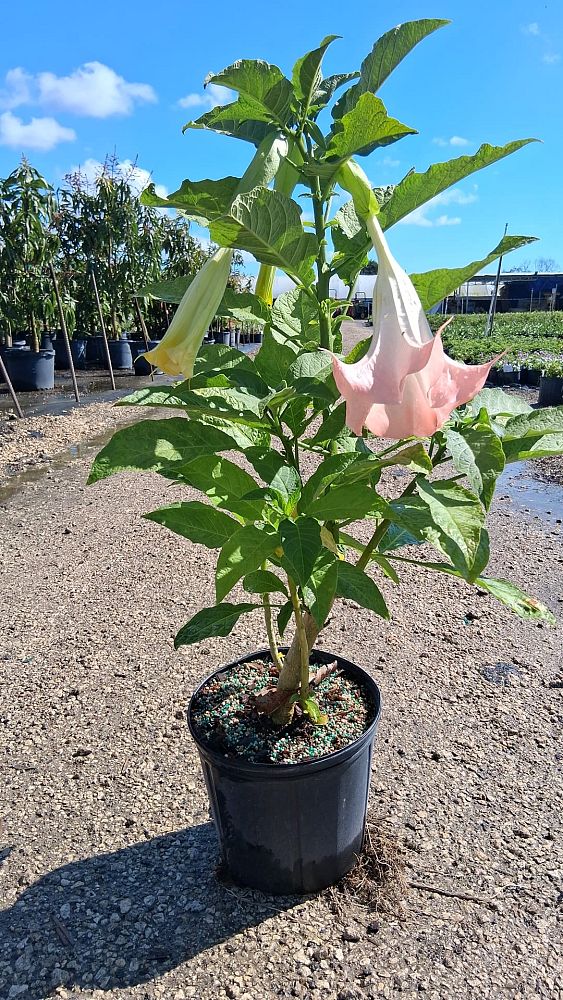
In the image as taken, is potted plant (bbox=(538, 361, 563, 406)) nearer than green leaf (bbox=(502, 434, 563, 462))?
No

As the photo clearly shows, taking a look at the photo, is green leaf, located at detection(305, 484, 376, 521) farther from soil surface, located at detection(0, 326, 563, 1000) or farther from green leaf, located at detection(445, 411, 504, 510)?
soil surface, located at detection(0, 326, 563, 1000)

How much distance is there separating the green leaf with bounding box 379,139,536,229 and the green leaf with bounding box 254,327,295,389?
227 mm

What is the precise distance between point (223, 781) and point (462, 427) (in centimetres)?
92

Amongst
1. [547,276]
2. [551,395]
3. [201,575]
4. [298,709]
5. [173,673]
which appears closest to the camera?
[298,709]

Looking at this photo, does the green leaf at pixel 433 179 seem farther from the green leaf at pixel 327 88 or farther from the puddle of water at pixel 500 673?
the puddle of water at pixel 500 673

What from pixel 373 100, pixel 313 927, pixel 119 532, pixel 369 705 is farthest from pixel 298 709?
pixel 119 532

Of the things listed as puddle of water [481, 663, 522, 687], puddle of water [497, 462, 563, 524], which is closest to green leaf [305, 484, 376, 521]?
puddle of water [481, 663, 522, 687]

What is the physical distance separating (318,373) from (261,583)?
0.49 m

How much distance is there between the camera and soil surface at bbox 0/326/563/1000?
138 cm

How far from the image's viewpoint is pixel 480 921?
4.88 feet

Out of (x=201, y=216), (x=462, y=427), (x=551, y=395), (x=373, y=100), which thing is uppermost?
(x=373, y=100)

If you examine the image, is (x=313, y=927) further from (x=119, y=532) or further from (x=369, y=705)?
(x=119, y=532)

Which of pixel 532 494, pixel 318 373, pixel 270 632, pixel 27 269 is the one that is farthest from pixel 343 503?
pixel 27 269

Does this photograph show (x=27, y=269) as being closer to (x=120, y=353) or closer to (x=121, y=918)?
(x=120, y=353)
